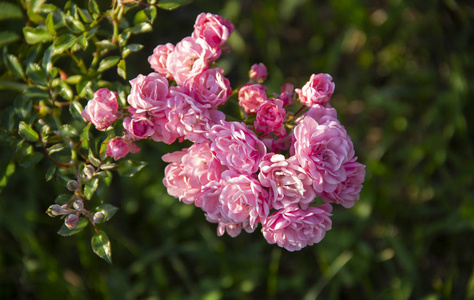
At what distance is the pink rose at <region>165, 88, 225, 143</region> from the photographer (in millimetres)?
856

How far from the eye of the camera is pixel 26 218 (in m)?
1.81

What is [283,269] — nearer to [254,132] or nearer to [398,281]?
[398,281]

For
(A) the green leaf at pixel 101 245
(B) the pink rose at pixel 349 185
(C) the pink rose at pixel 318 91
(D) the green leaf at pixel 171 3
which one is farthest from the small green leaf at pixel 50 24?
(B) the pink rose at pixel 349 185

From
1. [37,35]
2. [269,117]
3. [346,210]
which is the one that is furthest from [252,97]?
[346,210]

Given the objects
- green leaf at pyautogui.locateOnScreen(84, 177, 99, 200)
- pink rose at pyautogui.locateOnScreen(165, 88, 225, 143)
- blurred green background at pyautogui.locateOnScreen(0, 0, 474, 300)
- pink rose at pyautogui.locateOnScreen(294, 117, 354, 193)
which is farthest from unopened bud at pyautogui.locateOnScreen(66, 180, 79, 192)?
blurred green background at pyautogui.locateOnScreen(0, 0, 474, 300)

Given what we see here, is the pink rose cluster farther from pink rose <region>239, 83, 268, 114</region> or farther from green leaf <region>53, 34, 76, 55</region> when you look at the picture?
green leaf <region>53, 34, 76, 55</region>

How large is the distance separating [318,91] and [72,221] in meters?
0.53

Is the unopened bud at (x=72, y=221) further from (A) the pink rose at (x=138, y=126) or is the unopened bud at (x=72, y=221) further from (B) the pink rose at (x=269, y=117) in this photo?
(B) the pink rose at (x=269, y=117)

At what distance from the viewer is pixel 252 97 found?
3.07 feet

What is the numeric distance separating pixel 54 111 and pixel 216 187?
516 mm

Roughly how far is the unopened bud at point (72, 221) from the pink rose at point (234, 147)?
0.99 feet

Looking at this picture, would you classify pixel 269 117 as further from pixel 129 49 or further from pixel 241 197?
pixel 129 49

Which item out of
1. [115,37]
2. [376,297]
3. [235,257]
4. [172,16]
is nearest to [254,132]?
[115,37]

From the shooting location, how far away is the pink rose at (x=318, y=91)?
906 mm
